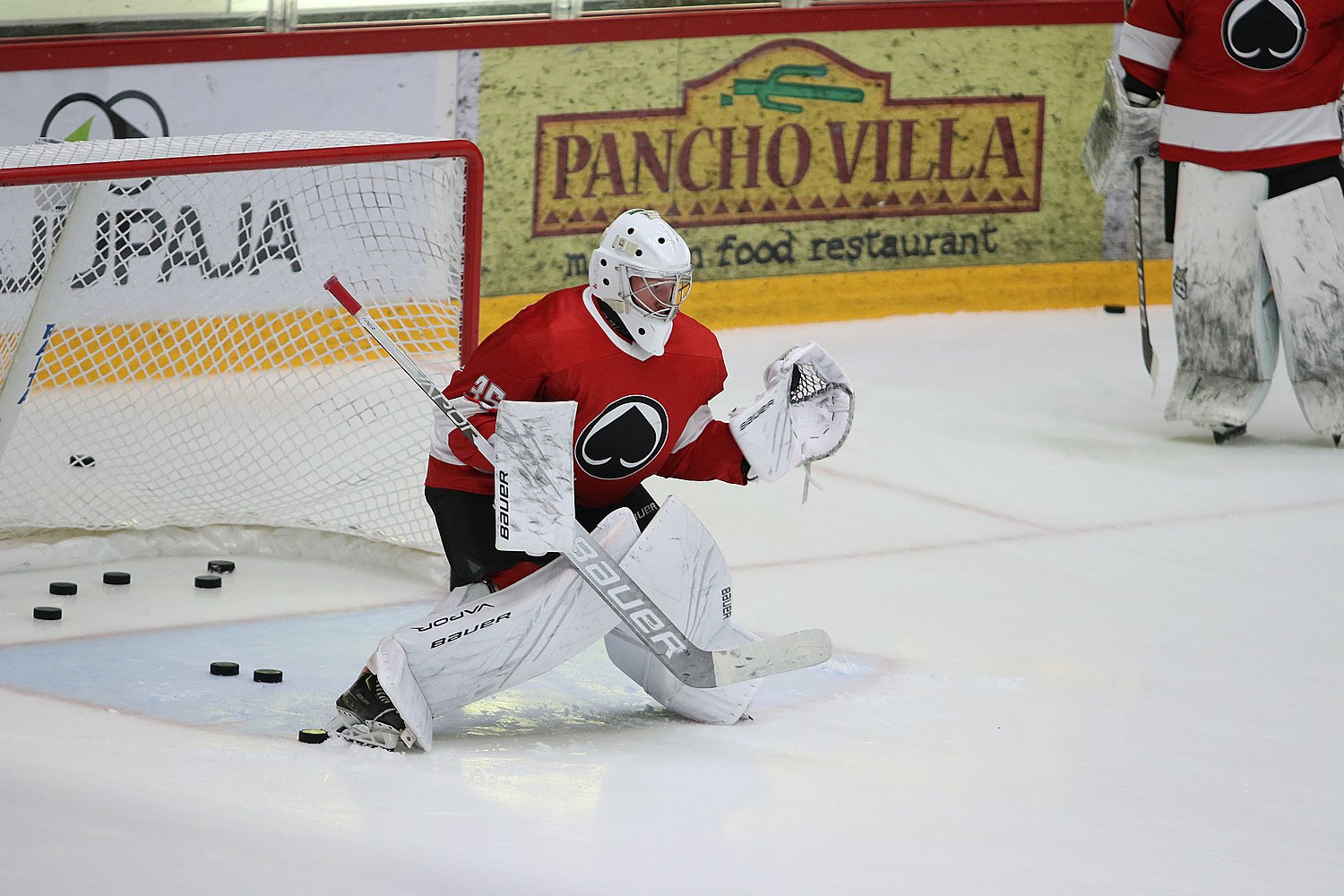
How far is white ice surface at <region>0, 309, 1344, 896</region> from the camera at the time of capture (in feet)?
7.81

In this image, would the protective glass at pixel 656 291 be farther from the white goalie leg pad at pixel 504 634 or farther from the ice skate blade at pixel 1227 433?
the ice skate blade at pixel 1227 433

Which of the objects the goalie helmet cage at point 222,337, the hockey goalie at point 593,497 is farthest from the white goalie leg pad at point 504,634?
the goalie helmet cage at point 222,337

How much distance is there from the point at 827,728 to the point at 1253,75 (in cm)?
277

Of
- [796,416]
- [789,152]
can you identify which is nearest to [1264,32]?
[789,152]

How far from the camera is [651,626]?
2.83 m

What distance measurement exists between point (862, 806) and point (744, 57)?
417 cm

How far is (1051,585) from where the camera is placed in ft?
13.0

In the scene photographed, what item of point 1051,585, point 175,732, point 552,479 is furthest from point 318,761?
point 1051,585

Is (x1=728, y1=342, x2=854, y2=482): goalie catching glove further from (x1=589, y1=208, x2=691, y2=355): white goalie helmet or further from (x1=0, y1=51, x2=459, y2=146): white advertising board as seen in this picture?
(x1=0, y1=51, x2=459, y2=146): white advertising board

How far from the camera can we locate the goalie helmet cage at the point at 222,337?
374 cm

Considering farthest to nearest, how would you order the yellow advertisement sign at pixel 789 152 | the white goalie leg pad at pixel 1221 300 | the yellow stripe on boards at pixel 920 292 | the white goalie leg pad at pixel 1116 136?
the yellow stripe on boards at pixel 920 292, the yellow advertisement sign at pixel 789 152, the white goalie leg pad at pixel 1116 136, the white goalie leg pad at pixel 1221 300

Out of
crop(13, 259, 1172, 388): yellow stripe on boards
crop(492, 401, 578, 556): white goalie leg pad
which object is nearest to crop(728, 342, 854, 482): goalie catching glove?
crop(492, 401, 578, 556): white goalie leg pad

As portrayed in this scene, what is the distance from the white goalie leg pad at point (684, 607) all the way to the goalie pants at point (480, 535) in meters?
0.07

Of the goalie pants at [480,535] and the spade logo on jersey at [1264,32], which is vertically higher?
the spade logo on jersey at [1264,32]
